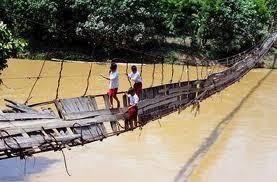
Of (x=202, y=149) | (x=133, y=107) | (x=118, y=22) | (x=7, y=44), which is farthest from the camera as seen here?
(x=118, y=22)

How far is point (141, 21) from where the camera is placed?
24016 mm

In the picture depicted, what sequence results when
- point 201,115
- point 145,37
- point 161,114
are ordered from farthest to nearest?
point 145,37 < point 201,115 < point 161,114

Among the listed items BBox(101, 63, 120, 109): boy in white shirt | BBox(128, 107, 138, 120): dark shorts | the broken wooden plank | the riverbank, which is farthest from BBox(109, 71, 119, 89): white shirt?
the riverbank

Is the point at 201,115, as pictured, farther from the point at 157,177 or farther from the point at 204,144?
the point at 157,177

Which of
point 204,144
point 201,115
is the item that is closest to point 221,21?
point 201,115

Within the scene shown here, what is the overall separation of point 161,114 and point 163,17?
15337 mm

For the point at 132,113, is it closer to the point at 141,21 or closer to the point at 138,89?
the point at 138,89

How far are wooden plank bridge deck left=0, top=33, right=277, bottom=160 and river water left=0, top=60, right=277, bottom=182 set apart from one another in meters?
1.18

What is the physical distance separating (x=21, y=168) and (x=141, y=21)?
14541 millimetres

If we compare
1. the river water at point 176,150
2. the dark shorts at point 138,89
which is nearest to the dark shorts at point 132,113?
the dark shorts at point 138,89

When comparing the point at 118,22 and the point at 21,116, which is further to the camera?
the point at 118,22

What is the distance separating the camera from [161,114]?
384 inches

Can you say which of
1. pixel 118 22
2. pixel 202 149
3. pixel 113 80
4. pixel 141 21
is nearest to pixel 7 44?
pixel 113 80

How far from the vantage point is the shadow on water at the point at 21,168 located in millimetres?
9936
